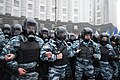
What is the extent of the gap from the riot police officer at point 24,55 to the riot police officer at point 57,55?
1.06 feet

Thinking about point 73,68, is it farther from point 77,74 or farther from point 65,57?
point 65,57

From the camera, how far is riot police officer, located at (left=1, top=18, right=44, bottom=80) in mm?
4254

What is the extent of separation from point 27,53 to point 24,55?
0.07 metres

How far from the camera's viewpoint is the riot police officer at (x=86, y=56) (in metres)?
5.66

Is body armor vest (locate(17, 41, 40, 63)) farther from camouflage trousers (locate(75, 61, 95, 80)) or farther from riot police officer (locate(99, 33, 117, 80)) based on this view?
riot police officer (locate(99, 33, 117, 80))

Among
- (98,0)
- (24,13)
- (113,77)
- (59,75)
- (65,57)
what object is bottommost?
(113,77)

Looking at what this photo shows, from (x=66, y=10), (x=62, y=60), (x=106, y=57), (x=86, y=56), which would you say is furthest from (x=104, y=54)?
(x=66, y=10)

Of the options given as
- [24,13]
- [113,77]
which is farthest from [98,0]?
[113,77]

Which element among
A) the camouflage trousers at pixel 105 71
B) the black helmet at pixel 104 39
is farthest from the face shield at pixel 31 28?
the camouflage trousers at pixel 105 71

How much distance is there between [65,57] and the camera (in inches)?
206

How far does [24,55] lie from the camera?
437 centimetres

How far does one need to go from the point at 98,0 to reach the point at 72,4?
26.0 feet

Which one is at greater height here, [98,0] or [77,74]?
[98,0]

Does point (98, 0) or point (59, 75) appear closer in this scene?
point (59, 75)
